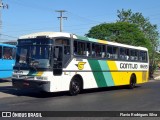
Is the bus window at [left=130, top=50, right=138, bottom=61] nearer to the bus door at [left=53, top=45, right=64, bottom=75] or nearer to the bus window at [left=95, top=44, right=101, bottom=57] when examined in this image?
the bus window at [left=95, top=44, right=101, bottom=57]

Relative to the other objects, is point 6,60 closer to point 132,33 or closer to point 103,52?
point 103,52

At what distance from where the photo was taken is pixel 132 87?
25.7 meters

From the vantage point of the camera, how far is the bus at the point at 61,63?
16891mm

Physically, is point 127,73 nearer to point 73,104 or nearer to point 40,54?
point 40,54

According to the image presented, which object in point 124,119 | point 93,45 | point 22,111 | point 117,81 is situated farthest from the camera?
point 117,81

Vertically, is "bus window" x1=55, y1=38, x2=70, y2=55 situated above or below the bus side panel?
above

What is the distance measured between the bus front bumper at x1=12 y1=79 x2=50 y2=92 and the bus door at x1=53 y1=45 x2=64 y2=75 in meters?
0.74

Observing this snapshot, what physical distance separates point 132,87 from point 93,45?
21.4ft

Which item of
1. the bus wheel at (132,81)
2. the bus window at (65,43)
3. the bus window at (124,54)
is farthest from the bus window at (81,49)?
the bus wheel at (132,81)

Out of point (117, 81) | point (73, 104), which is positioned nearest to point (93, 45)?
point (117, 81)

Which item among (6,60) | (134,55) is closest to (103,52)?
(134,55)

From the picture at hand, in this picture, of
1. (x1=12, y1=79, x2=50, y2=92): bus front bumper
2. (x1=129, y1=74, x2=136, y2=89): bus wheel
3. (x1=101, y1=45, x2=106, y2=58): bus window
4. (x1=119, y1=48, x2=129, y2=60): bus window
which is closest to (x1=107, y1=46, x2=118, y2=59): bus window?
(x1=101, y1=45, x2=106, y2=58): bus window

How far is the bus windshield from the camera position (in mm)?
16844

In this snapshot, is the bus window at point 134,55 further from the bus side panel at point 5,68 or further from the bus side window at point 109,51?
the bus side panel at point 5,68
